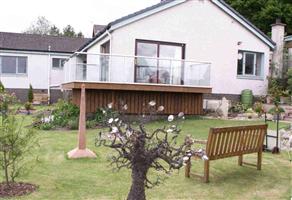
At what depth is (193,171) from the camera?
26.1 ft

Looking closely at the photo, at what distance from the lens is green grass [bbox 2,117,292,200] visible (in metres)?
6.37

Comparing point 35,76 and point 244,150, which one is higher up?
point 35,76

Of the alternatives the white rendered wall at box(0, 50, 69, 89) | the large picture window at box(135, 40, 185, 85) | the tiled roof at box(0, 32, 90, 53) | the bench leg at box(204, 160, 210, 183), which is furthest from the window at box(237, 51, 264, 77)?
the bench leg at box(204, 160, 210, 183)

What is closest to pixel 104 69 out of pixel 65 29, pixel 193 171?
pixel 193 171

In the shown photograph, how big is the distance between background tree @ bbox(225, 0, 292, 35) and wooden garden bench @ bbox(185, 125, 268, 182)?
29840mm

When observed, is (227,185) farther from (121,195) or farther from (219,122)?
(219,122)

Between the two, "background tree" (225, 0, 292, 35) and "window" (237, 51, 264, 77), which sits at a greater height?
"background tree" (225, 0, 292, 35)

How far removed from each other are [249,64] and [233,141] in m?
16.1

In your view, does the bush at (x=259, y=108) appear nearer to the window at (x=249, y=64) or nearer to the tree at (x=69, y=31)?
the window at (x=249, y=64)

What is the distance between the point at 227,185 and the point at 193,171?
1056 mm

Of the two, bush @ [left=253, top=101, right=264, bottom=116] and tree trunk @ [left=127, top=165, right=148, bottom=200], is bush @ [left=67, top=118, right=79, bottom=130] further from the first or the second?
tree trunk @ [left=127, top=165, right=148, bottom=200]

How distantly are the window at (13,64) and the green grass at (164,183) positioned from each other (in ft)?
71.3

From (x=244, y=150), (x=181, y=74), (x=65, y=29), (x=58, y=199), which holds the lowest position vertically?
(x=58, y=199)

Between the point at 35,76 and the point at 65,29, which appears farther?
the point at 65,29
